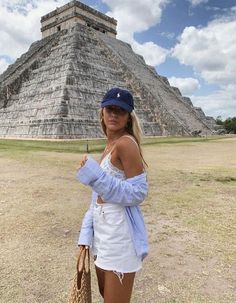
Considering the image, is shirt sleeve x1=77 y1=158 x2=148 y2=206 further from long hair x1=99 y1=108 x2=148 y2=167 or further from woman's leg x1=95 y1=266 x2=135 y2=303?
woman's leg x1=95 y1=266 x2=135 y2=303

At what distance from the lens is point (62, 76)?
25938 millimetres

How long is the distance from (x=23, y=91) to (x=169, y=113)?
12.7m

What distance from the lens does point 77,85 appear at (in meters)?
25.3

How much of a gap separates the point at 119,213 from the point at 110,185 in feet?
0.79

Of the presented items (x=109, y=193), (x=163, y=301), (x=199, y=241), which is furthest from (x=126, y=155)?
(x=199, y=241)

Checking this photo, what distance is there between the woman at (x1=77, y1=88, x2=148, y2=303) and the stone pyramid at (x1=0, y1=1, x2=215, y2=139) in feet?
64.4

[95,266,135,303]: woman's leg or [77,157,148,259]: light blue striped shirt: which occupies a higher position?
[77,157,148,259]: light blue striped shirt

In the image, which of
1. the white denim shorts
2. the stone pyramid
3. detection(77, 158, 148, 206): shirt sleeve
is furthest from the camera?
the stone pyramid

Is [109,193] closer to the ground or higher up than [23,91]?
closer to the ground

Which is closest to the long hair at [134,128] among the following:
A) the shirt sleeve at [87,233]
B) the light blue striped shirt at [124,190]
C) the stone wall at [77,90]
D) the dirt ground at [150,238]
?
the light blue striped shirt at [124,190]

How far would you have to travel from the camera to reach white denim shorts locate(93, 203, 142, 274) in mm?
2385

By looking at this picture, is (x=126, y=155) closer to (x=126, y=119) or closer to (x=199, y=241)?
(x=126, y=119)

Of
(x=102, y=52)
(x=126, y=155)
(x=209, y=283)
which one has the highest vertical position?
(x=102, y=52)

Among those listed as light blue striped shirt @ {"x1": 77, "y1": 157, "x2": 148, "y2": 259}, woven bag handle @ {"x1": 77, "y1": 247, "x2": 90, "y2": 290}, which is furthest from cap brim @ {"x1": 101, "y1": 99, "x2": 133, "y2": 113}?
woven bag handle @ {"x1": 77, "y1": 247, "x2": 90, "y2": 290}
